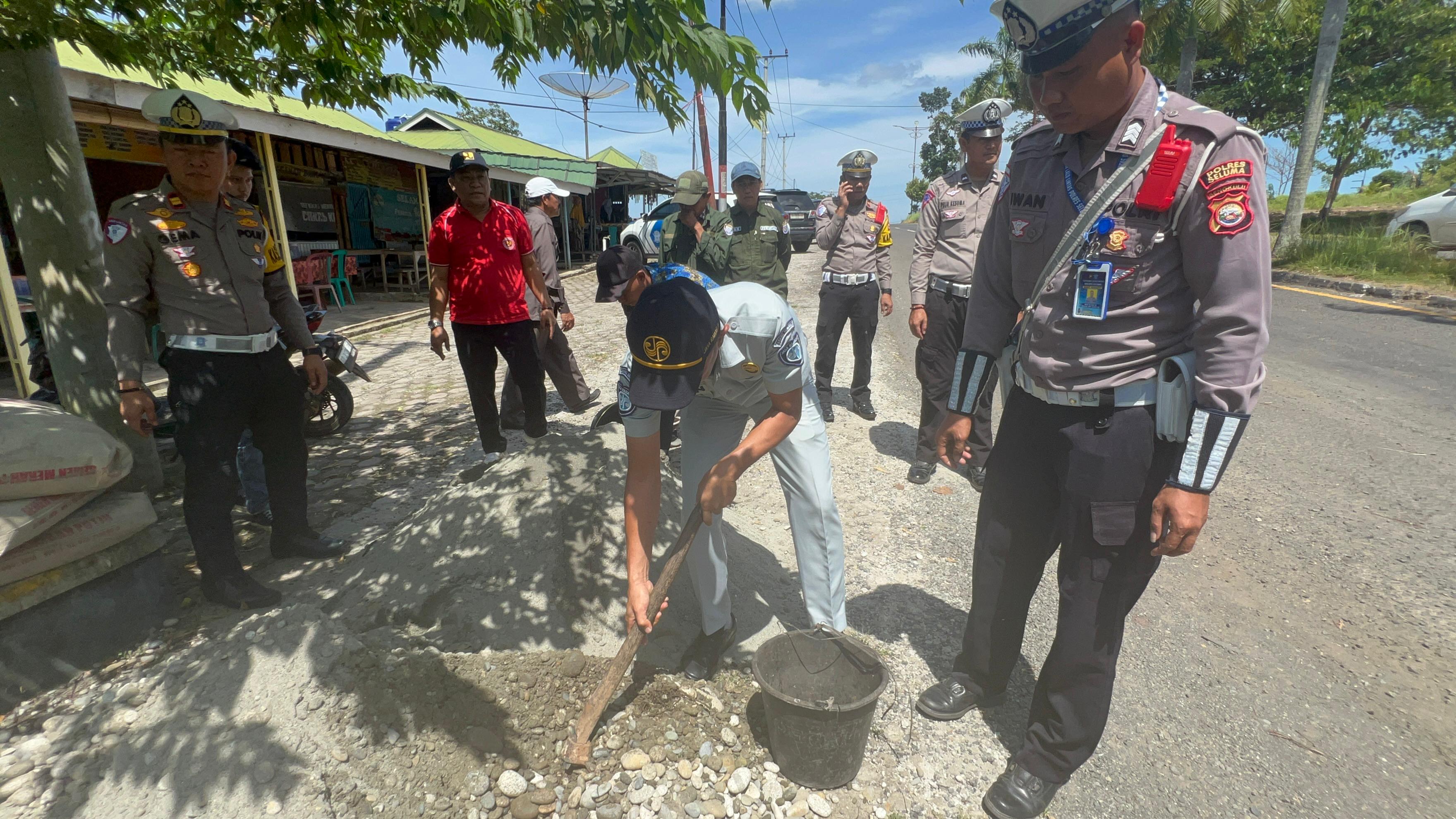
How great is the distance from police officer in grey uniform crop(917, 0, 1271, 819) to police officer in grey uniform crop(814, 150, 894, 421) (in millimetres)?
3043

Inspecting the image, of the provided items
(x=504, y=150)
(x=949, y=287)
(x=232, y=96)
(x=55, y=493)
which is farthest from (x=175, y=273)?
(x=504, y=150)

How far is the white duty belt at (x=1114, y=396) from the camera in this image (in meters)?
1.66

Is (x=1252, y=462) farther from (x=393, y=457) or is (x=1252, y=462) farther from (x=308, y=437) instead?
(x=308, y=437)

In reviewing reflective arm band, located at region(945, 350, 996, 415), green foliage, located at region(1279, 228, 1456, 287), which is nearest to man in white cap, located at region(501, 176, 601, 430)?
reflective arm band, located at region(945, 350, 996, 415)

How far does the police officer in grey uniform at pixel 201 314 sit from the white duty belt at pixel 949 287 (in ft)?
11.7

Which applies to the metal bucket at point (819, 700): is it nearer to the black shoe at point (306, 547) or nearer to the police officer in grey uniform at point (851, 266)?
the black shoe at point (306, 547)

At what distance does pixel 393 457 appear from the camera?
4.93 meters

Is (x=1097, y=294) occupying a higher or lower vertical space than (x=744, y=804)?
higher

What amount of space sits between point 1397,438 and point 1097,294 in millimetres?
4608

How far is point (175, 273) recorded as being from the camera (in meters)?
2.70

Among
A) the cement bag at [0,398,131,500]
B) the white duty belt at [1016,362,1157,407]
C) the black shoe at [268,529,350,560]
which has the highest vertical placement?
the white duty belt at [1016,362,1157,407]

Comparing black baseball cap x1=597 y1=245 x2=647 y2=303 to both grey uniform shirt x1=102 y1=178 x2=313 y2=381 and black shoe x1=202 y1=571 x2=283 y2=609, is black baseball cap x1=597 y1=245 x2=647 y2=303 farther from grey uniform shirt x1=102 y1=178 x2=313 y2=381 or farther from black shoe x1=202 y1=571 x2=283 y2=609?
black shoe x1=202 y1=571 x2=283 y2=609

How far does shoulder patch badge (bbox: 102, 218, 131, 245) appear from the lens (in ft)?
8.51

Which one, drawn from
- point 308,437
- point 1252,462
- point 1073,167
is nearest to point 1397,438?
point 1252,462
